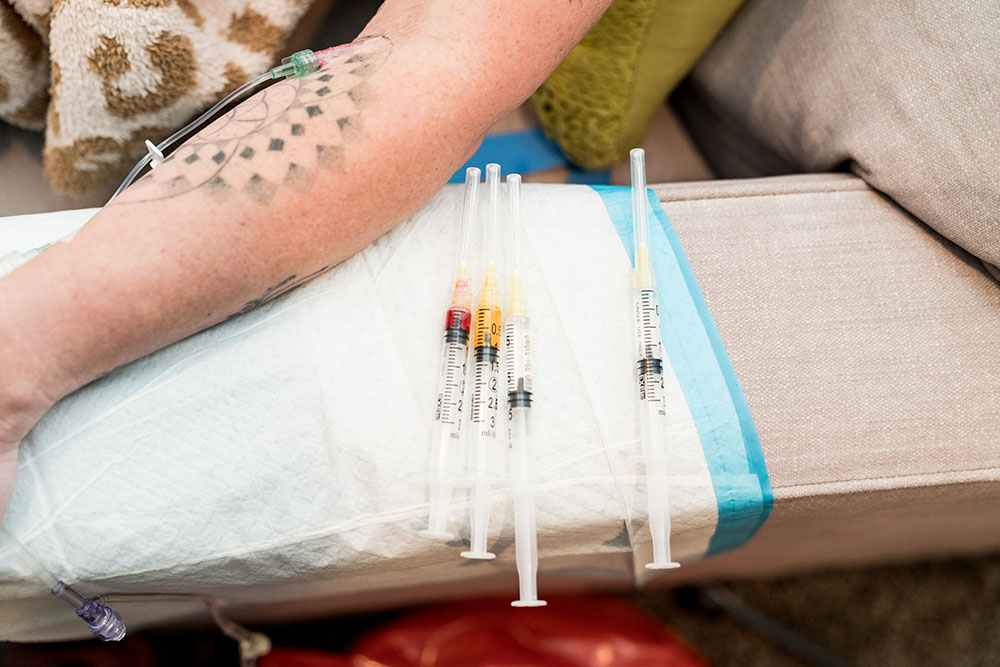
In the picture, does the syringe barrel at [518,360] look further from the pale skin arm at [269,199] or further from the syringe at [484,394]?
the pale skin arm at [269,199]

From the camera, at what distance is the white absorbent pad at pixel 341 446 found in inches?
21.6

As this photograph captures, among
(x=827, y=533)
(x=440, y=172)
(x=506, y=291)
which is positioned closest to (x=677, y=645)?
(x=827, y=533)

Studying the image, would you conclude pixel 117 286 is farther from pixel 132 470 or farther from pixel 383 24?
pixel 383 24

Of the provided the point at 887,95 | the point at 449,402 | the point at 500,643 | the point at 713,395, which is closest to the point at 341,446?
the point at 449,402

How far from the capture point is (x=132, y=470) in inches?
21.7

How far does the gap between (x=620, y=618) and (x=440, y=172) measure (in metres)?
0.69

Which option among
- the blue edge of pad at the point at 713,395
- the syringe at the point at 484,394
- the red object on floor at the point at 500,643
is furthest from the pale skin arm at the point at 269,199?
the red object on floor at the point at 500,643

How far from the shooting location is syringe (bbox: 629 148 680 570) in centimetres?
57

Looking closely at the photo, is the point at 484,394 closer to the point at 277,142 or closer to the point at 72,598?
the point at 277,142

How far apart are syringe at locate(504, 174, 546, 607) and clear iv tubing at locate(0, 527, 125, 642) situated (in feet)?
1.17

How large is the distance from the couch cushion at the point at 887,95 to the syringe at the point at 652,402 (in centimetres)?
26

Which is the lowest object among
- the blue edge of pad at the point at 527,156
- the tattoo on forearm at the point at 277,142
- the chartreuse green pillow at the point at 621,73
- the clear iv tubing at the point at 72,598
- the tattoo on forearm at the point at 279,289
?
the clear iv tubing at the point at 72,598

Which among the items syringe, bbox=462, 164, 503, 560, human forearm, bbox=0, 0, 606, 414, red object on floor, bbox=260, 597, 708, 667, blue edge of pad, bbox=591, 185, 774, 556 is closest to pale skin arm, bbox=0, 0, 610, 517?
human forearm, bbox=0, 0, 606, 414

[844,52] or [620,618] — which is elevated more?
[844,52]
